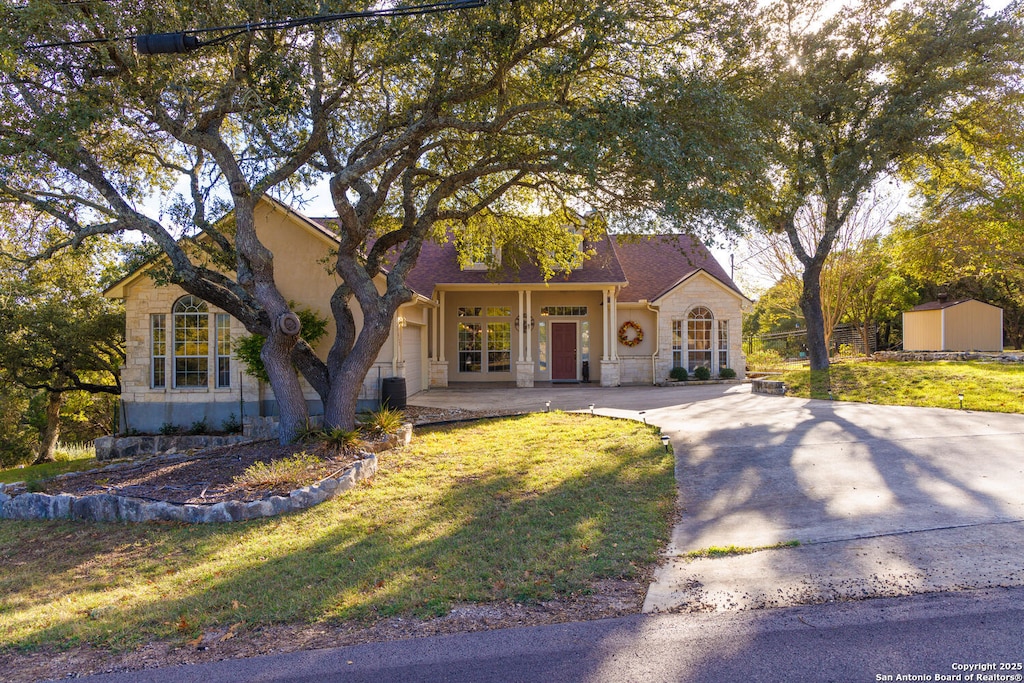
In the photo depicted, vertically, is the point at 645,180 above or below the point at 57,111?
below

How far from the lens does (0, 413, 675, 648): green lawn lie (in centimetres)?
421

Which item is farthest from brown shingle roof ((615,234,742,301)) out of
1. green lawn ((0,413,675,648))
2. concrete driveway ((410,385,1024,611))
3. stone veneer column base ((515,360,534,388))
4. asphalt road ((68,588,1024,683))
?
asphalt road ((68,588,1024,683))

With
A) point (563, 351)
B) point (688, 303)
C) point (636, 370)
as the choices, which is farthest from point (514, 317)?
point (688, 303)

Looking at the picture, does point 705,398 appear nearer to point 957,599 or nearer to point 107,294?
point 957,599

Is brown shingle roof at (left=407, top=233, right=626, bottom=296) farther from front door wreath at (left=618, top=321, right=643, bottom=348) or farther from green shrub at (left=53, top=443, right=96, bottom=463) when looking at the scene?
green shrub at (left=53, top=443, right=96, bottom=463)

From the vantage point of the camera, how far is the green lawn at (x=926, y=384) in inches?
466

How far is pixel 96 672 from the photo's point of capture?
3521 millimetres

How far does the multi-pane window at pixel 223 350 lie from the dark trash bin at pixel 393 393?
3.86m

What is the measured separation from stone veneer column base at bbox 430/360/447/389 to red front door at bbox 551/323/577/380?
13.0 feet

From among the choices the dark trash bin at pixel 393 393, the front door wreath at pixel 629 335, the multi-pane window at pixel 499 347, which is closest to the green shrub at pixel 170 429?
the dark trash bin at pixel 393 393

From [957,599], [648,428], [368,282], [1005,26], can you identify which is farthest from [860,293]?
[957,599]

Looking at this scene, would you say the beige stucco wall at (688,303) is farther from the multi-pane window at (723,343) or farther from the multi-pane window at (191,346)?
the multi-pane window at (191,346)

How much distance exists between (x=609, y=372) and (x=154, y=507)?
49.2 feet

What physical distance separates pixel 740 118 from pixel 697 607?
741cm
